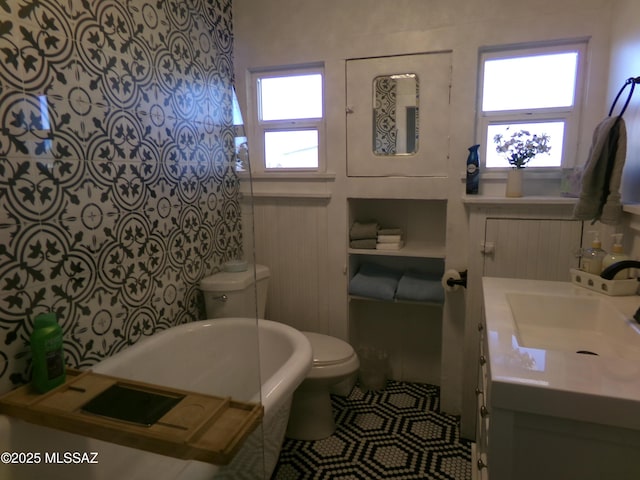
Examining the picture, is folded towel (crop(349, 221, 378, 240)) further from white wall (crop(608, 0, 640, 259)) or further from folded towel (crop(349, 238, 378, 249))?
white wall (crop(608, 0, 640, 259))

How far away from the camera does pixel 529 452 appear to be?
871 millimetres

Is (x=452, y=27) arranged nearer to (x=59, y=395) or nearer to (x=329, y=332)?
(x=329, y=332)

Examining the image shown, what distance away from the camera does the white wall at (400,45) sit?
6.34ft

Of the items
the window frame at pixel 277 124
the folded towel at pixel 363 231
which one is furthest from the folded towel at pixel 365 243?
the window frame at pixel 277 124

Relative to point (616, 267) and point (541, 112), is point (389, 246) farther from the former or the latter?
point (616, 267)

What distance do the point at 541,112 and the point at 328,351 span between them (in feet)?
5.38

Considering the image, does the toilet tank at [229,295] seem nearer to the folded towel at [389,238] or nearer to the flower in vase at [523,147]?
the folded towel at [389,238]

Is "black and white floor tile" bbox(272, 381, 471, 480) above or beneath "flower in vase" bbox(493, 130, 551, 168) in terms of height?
beneath

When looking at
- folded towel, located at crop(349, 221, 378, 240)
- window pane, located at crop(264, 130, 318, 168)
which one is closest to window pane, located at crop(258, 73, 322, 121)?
window pane, located at crop(264, 130, 318, 168)

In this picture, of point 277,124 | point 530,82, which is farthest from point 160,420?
point 530,82

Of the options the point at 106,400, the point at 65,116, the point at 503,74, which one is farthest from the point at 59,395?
the point at 503,74

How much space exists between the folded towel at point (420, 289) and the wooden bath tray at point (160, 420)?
1.32 meters

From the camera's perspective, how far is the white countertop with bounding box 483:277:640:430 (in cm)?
78

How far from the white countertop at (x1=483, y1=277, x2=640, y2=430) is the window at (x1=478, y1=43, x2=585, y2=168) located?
1.44 m
